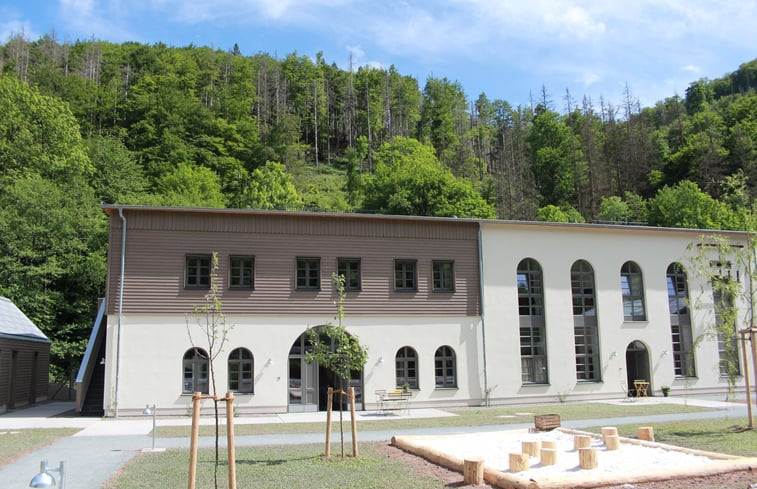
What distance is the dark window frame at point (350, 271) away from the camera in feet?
79.7

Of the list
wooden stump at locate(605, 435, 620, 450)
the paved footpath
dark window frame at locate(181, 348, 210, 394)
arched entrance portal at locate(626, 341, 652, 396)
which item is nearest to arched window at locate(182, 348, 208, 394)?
dark window frame at locate(181, 348, 210, 394)

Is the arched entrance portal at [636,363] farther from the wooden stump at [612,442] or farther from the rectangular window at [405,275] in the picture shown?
the wooden stump at [612,442]

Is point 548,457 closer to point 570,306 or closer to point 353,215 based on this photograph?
point 353,215

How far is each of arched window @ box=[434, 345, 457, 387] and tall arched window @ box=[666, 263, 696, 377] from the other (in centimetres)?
1078

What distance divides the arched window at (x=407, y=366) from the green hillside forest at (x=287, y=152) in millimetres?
12653

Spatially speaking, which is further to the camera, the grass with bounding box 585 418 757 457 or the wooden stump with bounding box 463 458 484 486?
the grass with bounding box 585 418 757 457

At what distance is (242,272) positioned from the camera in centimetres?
2339

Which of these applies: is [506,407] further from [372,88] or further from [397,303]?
[372,88]

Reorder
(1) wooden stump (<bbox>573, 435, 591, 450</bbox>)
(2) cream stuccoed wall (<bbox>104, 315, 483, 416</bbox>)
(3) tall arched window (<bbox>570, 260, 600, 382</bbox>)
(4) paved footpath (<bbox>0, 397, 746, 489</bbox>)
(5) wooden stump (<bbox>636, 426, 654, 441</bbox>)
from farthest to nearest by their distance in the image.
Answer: (3) tall arched window (<bbox>570, 260, 600, 382</bbox>) → (2) cream stuccoed wall (<bbox>104, 315, 483, 416</bbox>) → (5) wooden stump (<bbox>636, 426, 654, 441</bbox>) → (1) wooden stump (<bbox>573, 435, 591, 450</bbox>) → (4) paved footpath (<bbox>0, 397, 746, 489</bbox>)

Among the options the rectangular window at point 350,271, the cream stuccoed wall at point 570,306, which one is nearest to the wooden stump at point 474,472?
the rectangular window at point 350,271

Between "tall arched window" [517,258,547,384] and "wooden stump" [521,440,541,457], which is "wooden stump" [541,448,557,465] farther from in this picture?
"tall arched window" [517,258,547,384]

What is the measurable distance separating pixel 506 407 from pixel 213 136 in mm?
52101

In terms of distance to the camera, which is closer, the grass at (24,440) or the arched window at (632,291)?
the grass at (24,440)

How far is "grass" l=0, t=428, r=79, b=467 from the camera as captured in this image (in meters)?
12.9
